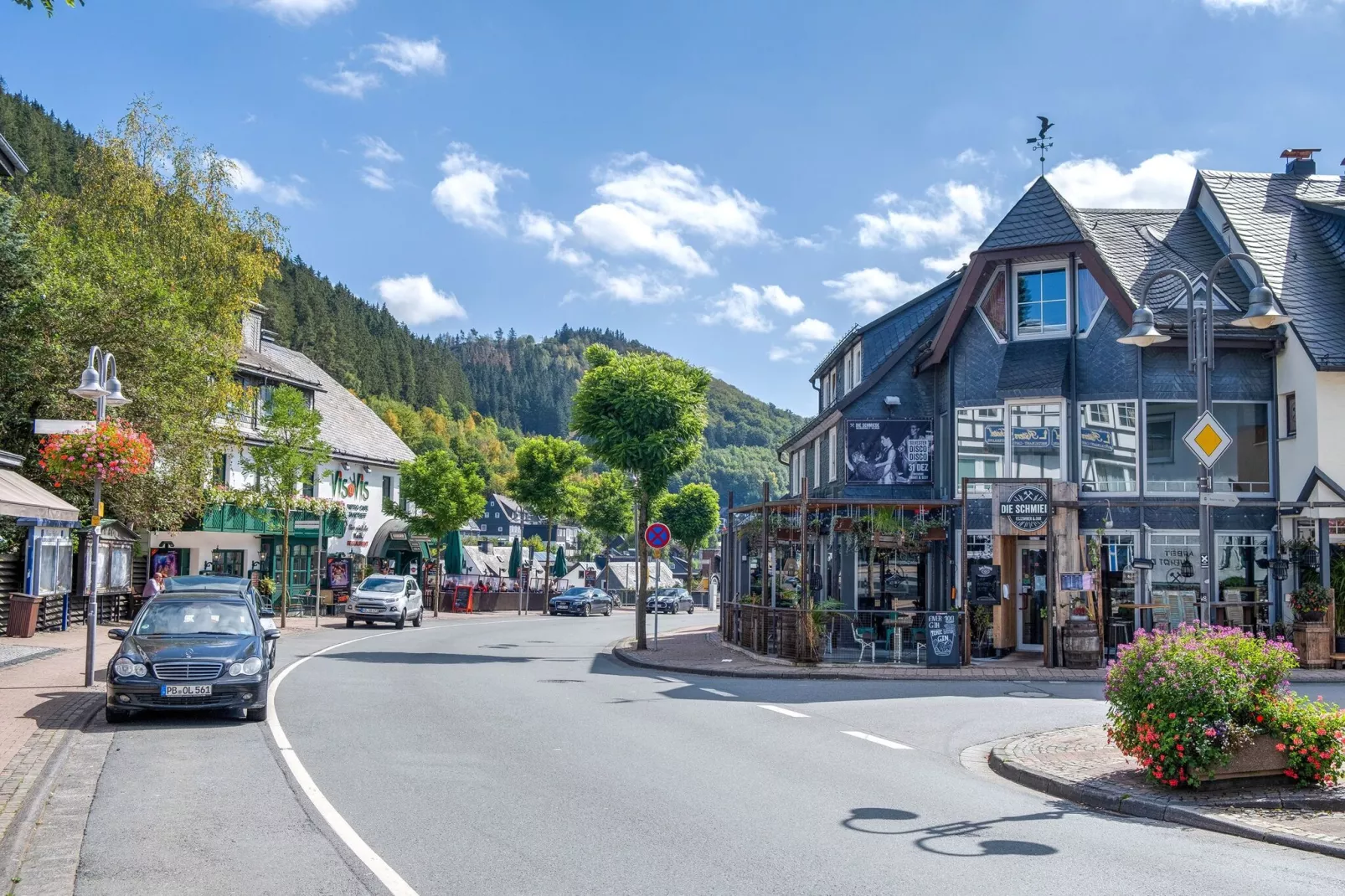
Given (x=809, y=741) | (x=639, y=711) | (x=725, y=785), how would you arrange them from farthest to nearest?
(x=639, y=711), (x=809, y=741), (x=725, y=785)

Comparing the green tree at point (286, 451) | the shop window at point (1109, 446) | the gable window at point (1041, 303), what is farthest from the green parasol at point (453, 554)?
the shop window at point (1109, 446)

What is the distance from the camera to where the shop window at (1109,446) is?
2416 centimetres

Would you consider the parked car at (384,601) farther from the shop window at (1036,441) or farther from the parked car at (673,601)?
A: the parked car at (673,601)

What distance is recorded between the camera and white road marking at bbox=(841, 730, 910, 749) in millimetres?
13000

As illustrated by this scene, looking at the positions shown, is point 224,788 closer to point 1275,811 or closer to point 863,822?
point 863,822

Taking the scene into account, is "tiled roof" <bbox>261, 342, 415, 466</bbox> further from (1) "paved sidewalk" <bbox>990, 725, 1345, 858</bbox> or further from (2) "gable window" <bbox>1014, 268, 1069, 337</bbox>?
(1) "paved sidewalk" <bbox>990, 725, 1345, 858</bbox>

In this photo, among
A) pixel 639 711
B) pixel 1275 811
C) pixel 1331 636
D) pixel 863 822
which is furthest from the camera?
pixel 1331 636

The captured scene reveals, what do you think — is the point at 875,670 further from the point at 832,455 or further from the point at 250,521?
the point at 250,521

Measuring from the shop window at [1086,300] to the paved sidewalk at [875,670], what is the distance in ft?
23.7

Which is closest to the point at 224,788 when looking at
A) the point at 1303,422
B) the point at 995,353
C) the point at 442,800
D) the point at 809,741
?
the point at 442,800

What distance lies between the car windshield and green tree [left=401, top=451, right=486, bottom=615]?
3509 cm

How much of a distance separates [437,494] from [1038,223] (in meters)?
31.9

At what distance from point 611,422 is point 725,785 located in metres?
18.2

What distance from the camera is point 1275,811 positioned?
925 cm
